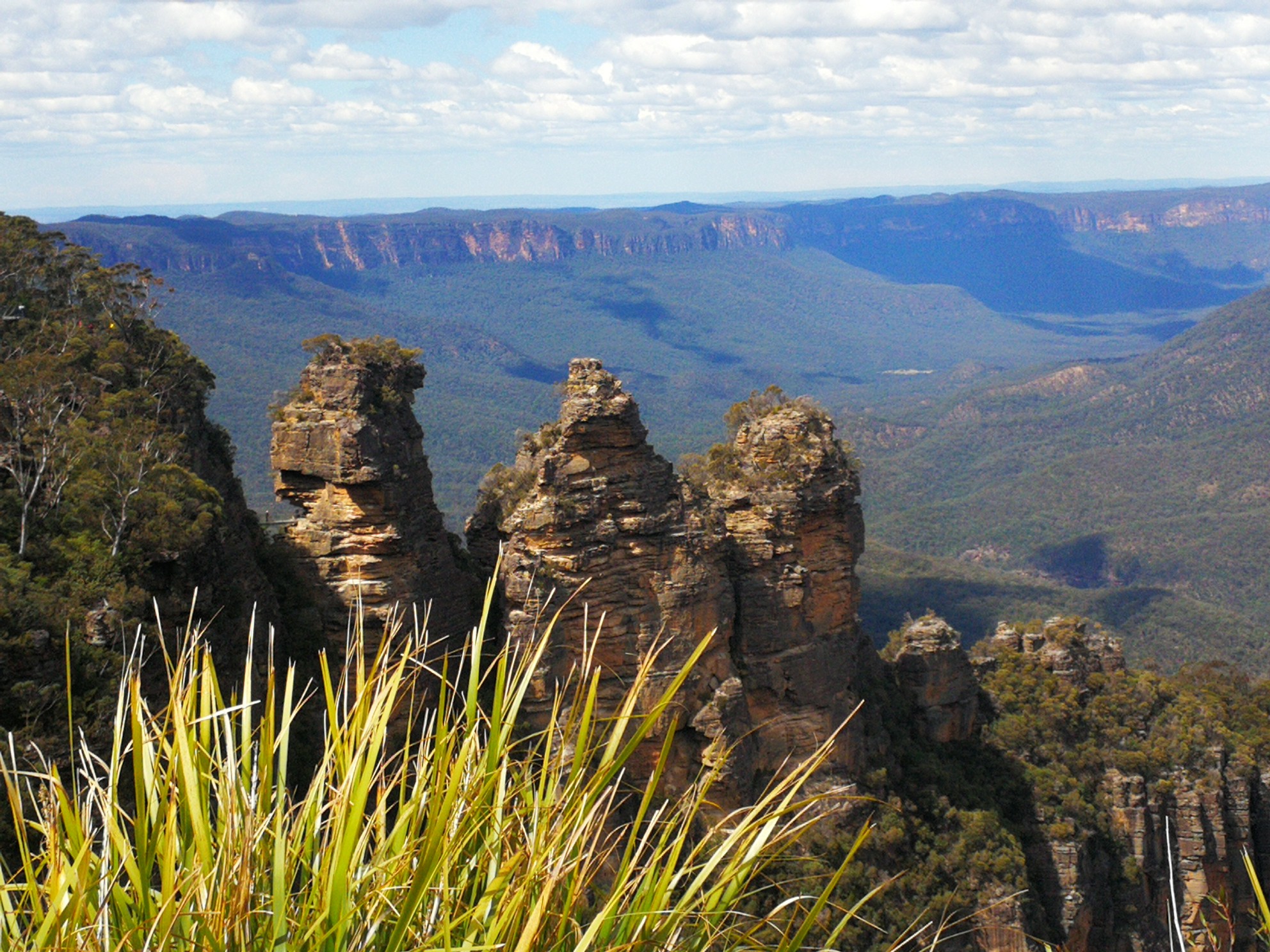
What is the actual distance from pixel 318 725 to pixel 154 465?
551 centimetres

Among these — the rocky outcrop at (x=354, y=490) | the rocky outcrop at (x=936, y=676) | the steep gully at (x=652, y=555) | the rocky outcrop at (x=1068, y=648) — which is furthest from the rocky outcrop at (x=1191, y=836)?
the rocky outcrop at (x=354, y=490)

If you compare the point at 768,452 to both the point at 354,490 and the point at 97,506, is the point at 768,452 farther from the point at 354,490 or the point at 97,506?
the point at 97,506

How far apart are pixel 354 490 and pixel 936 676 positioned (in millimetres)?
16473

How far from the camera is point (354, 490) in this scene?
23.5 metres

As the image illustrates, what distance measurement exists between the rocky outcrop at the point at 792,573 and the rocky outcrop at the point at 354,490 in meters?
6.54

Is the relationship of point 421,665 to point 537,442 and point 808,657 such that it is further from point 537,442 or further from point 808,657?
point 808,657

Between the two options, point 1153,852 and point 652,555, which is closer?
point 652,555

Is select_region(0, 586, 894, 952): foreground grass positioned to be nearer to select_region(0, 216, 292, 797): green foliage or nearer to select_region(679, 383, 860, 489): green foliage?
select_region(0, 216, 292, 797): green foliage

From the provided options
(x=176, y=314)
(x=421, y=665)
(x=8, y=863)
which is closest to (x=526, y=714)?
(x=8, y=863)

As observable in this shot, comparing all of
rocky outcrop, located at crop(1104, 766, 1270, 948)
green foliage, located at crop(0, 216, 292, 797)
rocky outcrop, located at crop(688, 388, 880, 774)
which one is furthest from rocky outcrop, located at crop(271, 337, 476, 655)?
rocky outcrop, located at crop(1104, 766, 1270, 948)

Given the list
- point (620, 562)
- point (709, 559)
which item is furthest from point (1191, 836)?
point (620, 562)

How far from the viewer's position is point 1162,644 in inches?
2972

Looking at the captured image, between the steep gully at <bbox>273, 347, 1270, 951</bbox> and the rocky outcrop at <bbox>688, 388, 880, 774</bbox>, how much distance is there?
1.7 inches

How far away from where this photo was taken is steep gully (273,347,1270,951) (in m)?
23.6
